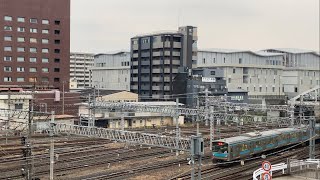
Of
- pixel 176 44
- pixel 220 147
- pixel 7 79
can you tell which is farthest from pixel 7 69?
pixel 220 147

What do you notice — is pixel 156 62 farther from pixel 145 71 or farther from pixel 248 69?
pixel 248 69

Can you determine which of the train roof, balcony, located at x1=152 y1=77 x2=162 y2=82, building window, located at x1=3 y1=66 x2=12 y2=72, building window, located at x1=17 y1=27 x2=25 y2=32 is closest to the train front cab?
the train roof

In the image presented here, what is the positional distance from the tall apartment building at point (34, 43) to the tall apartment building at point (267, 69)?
1191 inches

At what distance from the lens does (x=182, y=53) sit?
72.6m

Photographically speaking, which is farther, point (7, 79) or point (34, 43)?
point (34, 43)

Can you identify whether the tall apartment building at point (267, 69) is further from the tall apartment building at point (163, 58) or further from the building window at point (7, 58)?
the building window at point (7, 58)

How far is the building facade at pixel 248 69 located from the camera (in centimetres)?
8006

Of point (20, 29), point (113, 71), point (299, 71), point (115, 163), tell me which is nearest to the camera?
point (115, 163)

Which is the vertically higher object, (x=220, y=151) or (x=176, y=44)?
(x=176, y=44)

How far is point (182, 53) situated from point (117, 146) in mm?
39867

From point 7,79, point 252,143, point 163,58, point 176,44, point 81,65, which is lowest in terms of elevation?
point 252,143

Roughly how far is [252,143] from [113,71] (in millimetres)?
67513

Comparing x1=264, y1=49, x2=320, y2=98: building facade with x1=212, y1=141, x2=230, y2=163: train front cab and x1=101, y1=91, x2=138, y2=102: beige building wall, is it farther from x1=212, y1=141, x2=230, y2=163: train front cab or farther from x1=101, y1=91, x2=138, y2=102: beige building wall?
x1=212, y1=141, x2=230, y2=163: train front cab

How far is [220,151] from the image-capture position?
27.1m
